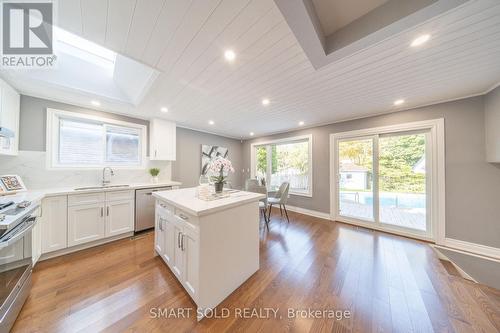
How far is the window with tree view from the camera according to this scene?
417 cm

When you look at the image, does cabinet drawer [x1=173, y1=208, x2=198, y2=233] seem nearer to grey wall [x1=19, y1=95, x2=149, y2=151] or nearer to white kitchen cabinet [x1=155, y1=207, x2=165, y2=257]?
white kitchen cabinet [x1=155, y1=207, x2=165, y2=257]

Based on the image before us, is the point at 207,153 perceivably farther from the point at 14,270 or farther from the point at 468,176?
the point at 468,176

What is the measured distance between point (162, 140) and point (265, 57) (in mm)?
2947

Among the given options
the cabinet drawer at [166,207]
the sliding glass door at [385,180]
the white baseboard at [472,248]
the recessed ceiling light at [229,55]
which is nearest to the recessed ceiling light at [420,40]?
the recessed ceiling light at [229,55]

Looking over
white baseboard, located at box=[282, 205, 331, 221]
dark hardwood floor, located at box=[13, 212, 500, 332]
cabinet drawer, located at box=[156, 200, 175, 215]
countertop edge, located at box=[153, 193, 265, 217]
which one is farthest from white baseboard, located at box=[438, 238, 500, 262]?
cabinet drawer, located at box=[156, 200, 175, 215]

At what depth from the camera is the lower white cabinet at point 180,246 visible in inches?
52.5

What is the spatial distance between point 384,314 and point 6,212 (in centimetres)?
333

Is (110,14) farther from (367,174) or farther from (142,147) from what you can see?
(367,174)

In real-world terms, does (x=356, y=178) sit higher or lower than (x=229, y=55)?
lower

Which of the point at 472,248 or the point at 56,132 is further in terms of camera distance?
the point at 56,132

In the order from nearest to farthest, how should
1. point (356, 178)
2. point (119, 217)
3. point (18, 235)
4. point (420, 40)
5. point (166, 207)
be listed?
1. point (18, 235)
2. point (420, 40)
3. point (166, 207)
4. point (119, 217)
5. point (356, 178)

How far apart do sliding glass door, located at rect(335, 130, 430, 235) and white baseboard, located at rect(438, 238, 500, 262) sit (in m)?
0.25

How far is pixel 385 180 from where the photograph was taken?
3074mm

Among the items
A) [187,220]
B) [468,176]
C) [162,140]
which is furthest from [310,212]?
[162,140]
